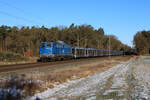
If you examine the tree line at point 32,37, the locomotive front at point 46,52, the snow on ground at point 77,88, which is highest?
the tree line at point 32,37

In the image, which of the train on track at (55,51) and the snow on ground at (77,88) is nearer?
the snow on ground at (77,88)

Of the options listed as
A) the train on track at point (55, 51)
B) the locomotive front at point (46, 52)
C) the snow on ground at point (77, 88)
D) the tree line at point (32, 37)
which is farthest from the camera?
the tree line at point (32, 37)

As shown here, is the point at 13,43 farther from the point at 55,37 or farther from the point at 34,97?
the point at 34,97

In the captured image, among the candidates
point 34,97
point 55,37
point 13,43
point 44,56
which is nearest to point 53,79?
point 34,97

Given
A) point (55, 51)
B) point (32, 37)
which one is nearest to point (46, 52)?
point (55, 51)

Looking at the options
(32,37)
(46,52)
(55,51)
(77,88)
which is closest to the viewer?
(77,88)

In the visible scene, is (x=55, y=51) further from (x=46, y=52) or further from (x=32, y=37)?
(x=32, y=37)

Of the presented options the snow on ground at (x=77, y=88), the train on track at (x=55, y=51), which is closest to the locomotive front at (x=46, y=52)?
the train on track at (x=55, y=51)

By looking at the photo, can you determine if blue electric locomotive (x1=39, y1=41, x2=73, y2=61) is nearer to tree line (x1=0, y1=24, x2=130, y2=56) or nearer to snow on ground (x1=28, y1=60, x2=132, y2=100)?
tree line (x1=0, y1=24, x2=130, y2=56)

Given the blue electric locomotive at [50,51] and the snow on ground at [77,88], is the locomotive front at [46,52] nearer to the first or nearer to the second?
the blue electric locomotive at [50,51]

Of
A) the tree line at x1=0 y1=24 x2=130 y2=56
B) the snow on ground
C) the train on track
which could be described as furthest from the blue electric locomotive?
the snow on ground

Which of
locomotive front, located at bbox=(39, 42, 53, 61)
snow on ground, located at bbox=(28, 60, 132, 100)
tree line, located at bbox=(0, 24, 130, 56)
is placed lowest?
snow on ground, located at bbox=(28, 60, 132, 100)

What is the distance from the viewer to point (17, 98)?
824 centimetres

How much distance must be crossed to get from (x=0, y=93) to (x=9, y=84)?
6.55 ft
